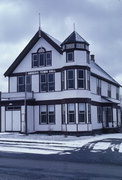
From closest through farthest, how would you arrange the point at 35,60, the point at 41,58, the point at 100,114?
the point at 41,58, the point at 35,60, the point at 100,114

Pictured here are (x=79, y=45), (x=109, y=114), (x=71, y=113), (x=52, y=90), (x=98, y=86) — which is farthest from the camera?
(x=109, y=114)

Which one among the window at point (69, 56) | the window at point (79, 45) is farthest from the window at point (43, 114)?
the window at point (79, 45)

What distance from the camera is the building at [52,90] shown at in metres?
30.5

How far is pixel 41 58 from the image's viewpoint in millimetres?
33688

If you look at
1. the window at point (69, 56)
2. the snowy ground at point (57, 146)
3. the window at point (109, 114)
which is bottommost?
the snowy ground at point (57, 146)

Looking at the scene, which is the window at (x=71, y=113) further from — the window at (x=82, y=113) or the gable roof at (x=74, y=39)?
the gable roof at (x=74, y=39)

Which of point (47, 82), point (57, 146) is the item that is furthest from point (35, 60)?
point (57, 146)

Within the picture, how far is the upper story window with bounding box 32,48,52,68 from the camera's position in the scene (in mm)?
33250

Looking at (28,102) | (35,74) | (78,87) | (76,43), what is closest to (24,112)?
(28,102)

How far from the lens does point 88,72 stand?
31609 millimetres

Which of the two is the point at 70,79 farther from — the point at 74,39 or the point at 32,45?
the point at 32,45

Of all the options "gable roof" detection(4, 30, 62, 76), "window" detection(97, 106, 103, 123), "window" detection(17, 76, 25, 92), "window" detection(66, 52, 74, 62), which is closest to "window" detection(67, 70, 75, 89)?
"window" detection(66, 52, 74, 62)

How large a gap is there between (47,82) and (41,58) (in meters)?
2.80

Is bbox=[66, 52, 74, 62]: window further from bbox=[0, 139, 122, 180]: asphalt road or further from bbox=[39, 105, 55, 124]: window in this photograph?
bbox=[0, 139, 122, 180]: asphalt road
